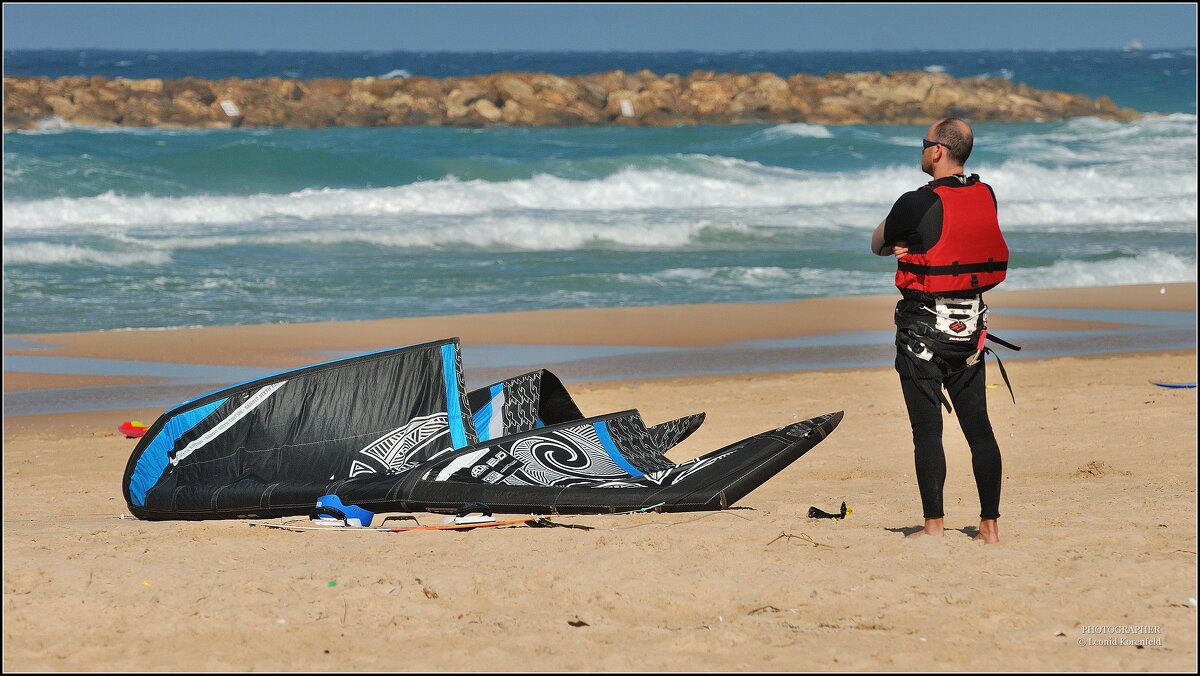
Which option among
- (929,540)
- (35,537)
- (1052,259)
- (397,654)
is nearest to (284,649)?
(397,654)

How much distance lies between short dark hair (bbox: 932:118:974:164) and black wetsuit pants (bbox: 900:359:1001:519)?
673 millimetres

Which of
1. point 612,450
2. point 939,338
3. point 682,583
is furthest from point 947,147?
point 612,450

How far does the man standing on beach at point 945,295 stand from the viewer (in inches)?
157

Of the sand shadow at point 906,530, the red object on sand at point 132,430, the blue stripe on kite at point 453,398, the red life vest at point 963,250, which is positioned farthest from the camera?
the red object on sand at point 132,430

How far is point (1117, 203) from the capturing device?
21.9 metres

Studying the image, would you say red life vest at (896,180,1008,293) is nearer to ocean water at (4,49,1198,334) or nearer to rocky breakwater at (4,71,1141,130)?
ocean water at (4,49,1198,334)

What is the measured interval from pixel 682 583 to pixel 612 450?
4.76 ft

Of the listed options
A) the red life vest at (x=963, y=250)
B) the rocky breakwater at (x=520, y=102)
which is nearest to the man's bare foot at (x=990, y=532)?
the red life vest at (x=963, y=250)

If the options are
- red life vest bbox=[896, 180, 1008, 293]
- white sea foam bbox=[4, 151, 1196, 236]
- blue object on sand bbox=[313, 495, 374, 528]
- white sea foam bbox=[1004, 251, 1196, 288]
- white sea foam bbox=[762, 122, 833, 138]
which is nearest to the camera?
red life vest bbox=[896, 180, 1008, 293]

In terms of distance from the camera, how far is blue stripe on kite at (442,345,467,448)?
17.0 feet

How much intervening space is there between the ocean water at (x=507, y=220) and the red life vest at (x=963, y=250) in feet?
28.9

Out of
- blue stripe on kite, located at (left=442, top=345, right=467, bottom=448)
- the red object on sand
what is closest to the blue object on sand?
blue stripe on kite, located at (left=442, top=345, right=467, bottom=448)

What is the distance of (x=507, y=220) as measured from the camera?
19156 mm

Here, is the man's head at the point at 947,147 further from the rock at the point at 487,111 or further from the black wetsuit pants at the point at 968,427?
the rock at the point at 487,111
